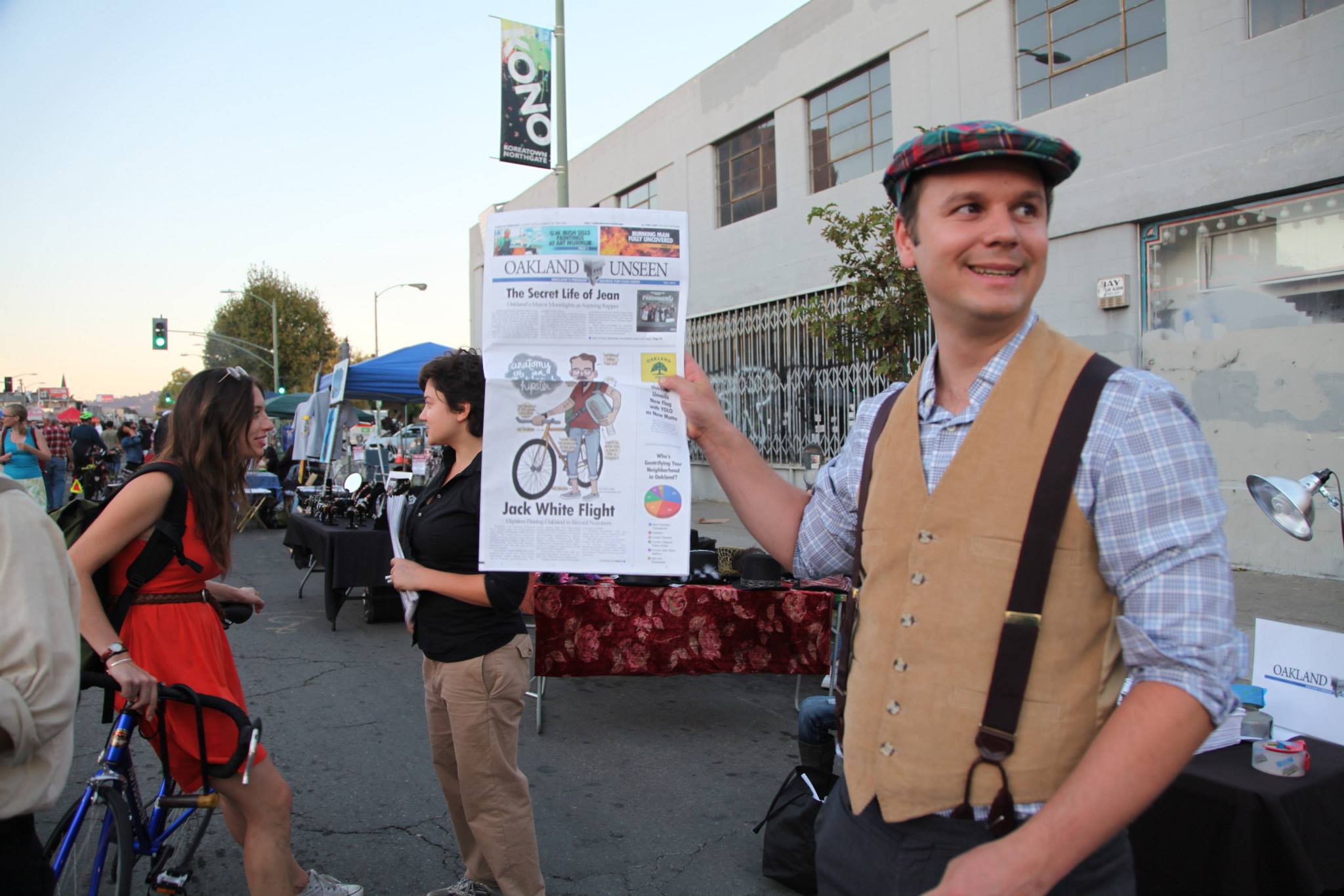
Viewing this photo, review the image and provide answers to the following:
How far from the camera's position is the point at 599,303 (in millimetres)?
2184

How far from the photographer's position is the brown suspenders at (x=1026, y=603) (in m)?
1.16

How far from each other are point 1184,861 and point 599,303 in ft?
7.80

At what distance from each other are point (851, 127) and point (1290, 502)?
11.6 metres

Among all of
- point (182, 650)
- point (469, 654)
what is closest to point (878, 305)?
point (469, 654)

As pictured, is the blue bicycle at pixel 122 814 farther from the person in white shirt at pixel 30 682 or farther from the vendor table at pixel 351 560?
the vendor table at pixel 351 560

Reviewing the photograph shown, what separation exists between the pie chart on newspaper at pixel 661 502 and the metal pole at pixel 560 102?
10880 mm

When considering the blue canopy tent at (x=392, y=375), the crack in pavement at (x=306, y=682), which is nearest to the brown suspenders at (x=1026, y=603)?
the crack in pavement at (x=306, y=682)

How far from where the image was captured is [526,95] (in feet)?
40.2

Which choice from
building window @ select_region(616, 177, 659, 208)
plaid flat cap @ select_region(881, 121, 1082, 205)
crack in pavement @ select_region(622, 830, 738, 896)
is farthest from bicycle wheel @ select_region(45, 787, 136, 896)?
building window @ select_region(616, 177, 659, 208)

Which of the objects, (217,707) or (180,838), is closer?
(217,707)

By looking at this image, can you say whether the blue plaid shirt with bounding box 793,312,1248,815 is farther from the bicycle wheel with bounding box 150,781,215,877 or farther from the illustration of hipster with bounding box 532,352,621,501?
the bicycle wheel with bounding box 150,781,215,877

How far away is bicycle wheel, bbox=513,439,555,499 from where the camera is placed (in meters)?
2.20

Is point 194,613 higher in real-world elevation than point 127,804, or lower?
higher

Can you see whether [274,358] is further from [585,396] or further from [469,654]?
[585,396]
